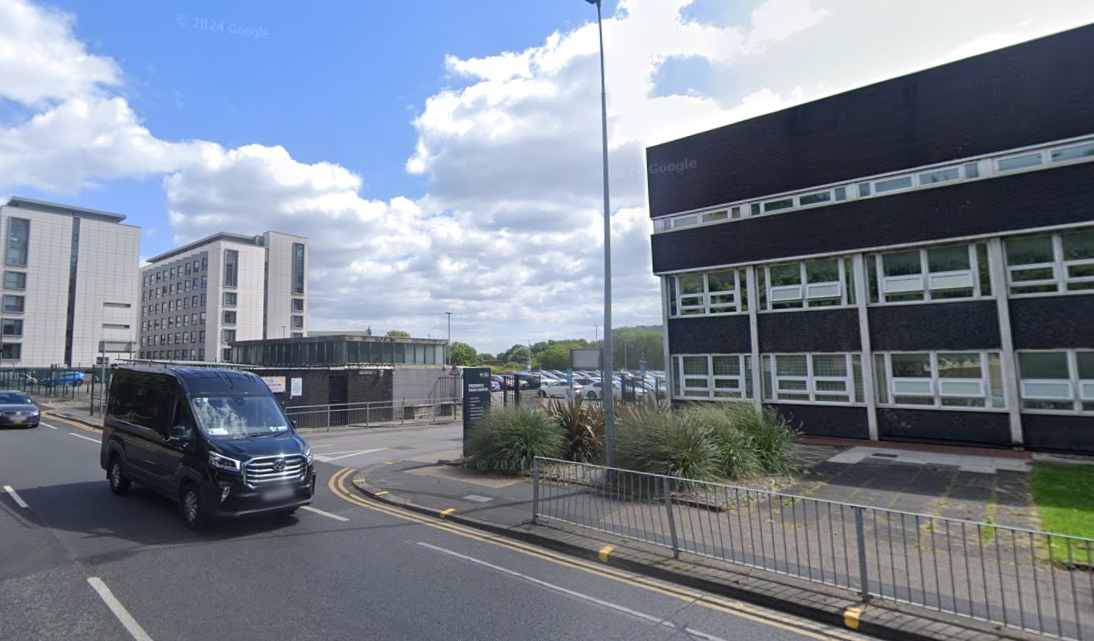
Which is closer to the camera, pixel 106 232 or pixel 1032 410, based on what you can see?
pixel 1032 410

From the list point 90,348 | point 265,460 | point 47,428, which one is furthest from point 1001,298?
point 90,348

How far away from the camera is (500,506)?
8703 mm

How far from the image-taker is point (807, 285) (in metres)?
16.3

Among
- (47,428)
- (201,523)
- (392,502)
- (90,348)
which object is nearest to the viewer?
(201,523)

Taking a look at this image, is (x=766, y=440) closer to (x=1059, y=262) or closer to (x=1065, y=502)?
(x=1065, y=502)

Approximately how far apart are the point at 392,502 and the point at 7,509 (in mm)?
5717

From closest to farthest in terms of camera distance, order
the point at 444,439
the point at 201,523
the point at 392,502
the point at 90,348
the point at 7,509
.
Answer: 1. the point at 201,523
2. the point at 7,509
3. the point at 392,502
4. the point at 444,439
5. the point at 90,348

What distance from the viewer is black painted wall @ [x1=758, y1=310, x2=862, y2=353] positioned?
609 inches

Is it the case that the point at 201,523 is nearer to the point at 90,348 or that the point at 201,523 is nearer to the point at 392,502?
the point at 392,502

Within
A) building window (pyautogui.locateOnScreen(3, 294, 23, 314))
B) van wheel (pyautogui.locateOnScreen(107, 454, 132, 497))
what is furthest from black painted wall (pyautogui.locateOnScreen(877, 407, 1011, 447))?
building window (pyautogui.locateOnScreen(3, 294, 23, 314))

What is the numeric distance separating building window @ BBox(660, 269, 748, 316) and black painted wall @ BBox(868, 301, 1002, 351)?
3843mm

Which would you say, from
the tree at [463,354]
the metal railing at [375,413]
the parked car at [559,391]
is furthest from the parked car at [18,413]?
the tree at [463,354]

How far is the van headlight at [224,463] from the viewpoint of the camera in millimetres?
7027

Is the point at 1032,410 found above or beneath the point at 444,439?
above
